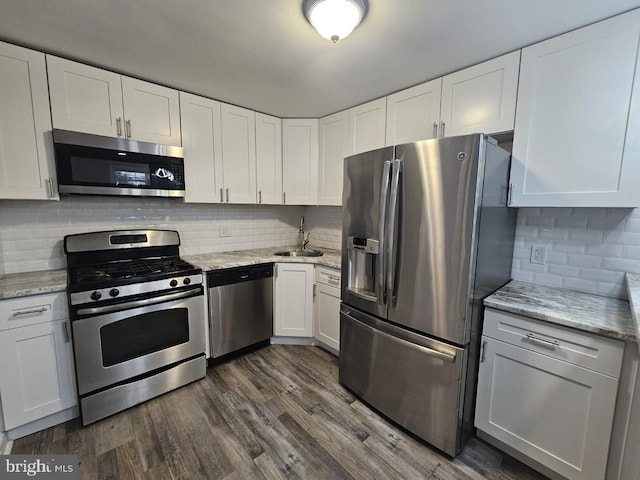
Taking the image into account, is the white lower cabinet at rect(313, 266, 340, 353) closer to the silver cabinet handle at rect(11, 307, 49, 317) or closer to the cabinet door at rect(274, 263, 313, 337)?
the cabinet door at rect(274, 263, 313, 337)

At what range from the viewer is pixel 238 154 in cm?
272

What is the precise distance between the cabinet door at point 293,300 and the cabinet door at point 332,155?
82 centimetres

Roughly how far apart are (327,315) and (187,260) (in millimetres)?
1393

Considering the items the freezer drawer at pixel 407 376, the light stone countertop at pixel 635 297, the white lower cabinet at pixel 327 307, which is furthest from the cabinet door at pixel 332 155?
the light stone countertop at pixel 635 297

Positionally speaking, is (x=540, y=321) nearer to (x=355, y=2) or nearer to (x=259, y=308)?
(x=355, y=2)

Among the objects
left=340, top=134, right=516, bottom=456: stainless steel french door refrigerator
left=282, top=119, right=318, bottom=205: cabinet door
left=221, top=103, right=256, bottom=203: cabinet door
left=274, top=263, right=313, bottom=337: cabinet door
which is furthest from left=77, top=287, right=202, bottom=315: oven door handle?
left=282, top=119, right=318, bottom=205: cabinet door

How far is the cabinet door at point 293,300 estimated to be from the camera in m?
2.68

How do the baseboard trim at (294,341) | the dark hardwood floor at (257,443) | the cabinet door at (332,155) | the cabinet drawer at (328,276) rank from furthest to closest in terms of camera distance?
the baseboard trim at (294,341) → the cabinet door at (332,155) → the cabinet drawer at (328,276) → the dark hardwood floor at (257,443)

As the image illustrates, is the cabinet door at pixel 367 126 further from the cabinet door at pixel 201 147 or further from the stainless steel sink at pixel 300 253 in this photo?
the cabinet door at pixel 201 147

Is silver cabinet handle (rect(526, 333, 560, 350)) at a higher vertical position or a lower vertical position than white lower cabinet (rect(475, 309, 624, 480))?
higher

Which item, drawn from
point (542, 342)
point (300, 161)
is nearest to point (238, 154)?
point (300, 161)

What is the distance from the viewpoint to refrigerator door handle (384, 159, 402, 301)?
5.27 ft

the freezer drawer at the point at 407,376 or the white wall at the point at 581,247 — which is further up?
the white wall at the point at 581,247

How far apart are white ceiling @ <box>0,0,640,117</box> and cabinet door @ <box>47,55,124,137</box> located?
0.26 ft
